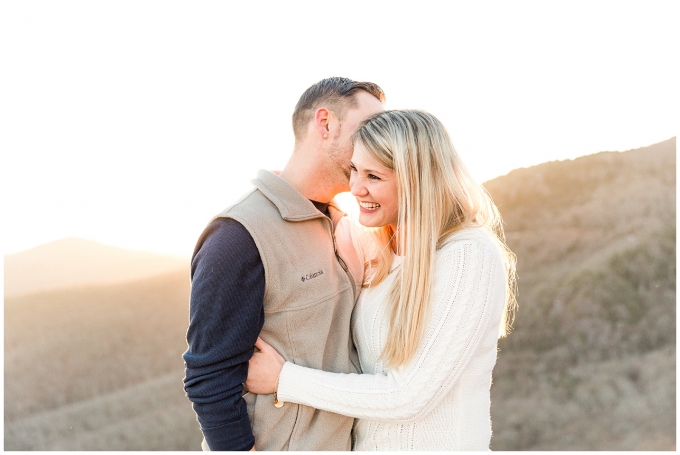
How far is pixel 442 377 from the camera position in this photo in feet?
7.47

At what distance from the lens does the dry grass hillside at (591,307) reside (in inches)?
354

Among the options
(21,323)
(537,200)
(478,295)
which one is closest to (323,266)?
(478,295)

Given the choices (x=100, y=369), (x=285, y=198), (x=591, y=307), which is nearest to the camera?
(x=285, y=198)

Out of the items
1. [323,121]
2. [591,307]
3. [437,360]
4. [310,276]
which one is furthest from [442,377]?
[591,307]

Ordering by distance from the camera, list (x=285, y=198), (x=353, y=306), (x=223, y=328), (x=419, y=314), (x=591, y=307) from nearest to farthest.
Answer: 1. (x=223, y=328)
2. (x=419, y=314)
3. (x=285, y=198)
4. (x=353, y=306)
5. (x=591, y=307)

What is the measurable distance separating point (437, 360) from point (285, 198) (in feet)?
3.00

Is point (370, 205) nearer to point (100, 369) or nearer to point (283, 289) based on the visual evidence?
point (283, 289)

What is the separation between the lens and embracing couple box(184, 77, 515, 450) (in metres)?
2.22

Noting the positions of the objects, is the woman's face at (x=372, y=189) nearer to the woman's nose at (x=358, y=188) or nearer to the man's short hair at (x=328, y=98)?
the woman's nose at (x=358, y=188)

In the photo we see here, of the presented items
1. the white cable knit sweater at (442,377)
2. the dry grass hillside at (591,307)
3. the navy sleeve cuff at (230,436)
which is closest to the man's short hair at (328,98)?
the white cable knit sweater at (442,377)

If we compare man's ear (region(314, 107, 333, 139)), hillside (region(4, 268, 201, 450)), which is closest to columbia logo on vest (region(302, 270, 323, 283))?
man's ear (region(314, 107, 333, 139))

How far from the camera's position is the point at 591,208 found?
36.5 feet

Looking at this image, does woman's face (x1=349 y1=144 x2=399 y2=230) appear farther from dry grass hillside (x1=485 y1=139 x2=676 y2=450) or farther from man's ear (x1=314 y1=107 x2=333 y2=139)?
dry grass hillside (x1=485 y1=139 x2=676 y2=450)

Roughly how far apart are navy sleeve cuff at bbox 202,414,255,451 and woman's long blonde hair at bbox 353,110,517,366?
0.62m
